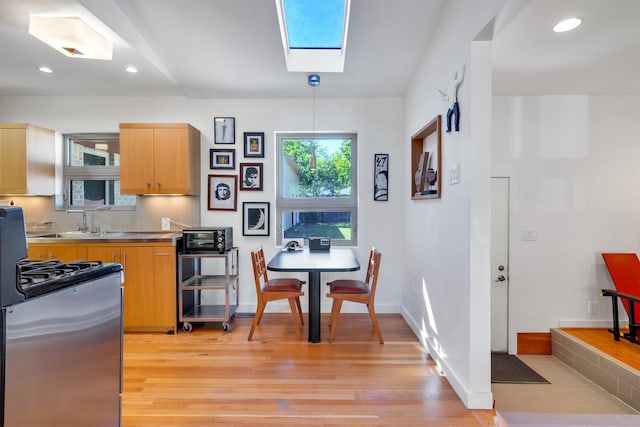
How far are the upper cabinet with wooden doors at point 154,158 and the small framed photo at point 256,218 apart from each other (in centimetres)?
73

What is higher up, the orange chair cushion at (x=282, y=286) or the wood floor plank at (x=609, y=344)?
the orange chair cushion at (x=282, y=286)

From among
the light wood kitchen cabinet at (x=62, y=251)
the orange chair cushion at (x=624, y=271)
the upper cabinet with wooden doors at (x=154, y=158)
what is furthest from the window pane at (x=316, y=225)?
the orange chair cushion at (x=624, y=271)

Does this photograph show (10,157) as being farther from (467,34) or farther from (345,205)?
(467,34)

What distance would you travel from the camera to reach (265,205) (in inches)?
149

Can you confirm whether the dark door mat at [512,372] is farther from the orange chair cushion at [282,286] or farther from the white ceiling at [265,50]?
the white ceiling at [265,50]

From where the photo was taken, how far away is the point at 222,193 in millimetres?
3770

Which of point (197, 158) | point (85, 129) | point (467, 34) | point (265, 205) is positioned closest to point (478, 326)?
point (467, 34)

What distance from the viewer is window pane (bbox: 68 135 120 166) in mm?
3834

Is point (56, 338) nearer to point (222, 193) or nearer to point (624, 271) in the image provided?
point (222, 193)

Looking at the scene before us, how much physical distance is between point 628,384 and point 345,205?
294 centimetres

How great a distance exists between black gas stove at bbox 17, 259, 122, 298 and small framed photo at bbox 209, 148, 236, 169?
2460 millimetres

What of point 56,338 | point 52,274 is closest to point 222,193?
point 52,274

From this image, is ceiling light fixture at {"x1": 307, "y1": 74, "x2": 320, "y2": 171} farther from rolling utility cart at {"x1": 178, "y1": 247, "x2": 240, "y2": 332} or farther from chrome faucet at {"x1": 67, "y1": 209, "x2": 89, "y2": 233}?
chrome faucet at {"x1": 67, "y1": 209, "x2": 89, "y2": 233}

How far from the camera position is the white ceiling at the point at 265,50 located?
2.13 m
